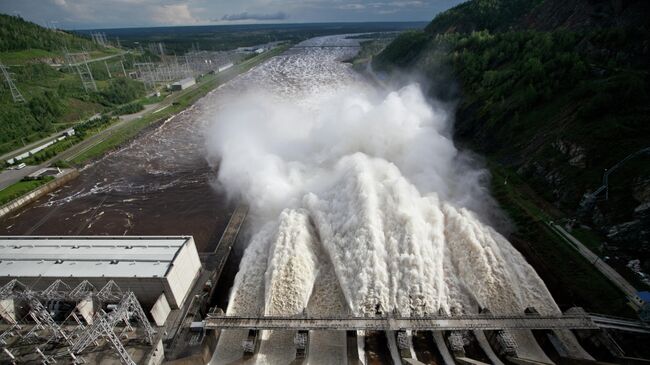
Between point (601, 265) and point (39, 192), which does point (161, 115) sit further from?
point (601, 265)

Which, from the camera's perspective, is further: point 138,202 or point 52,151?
point 52,151

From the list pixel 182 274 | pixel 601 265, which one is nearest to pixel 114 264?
pixel 182 274

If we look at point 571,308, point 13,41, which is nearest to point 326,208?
point 571,308

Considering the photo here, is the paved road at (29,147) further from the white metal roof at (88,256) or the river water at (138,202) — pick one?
the white metal roof at (88,256)

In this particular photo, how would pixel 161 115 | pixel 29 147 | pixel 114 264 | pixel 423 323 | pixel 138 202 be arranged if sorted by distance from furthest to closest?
pixel 161 115, pixel 29 147, pixel 138 202, pixel 114 264, pixel 423 323

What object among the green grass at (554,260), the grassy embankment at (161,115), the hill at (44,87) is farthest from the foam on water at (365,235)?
the hill at (44,87)

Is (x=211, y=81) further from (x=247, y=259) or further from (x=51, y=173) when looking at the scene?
(x=247, y=259)

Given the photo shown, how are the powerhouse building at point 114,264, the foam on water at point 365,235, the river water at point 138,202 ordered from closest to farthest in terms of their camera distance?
the powerhouse building at point 114,264 → the foam on water at point 365,235 → the river water at point 138,202
